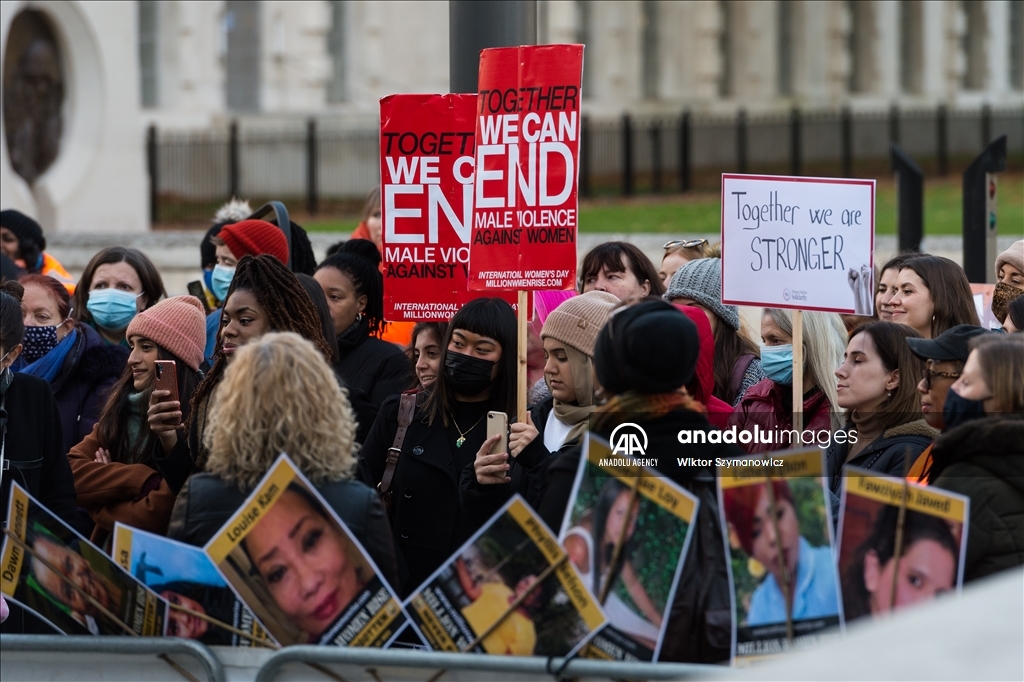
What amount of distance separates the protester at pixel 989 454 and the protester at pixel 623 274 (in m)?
2.63

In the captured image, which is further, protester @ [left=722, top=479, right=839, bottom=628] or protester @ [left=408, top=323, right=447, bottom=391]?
protester @ [left=408, top=323, right=447, bottom=391]

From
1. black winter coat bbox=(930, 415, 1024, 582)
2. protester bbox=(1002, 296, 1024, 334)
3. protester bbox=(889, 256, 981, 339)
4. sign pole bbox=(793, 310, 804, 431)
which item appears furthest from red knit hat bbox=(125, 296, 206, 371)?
protester bbox=(1002, 296, 1024, 334)

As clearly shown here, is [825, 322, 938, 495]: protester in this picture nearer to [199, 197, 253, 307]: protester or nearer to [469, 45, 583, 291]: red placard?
[469, 45, 583, 291]: red placard

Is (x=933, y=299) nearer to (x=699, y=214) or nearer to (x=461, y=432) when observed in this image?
(x=461, y=432)

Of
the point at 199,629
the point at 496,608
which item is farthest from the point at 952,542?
the point at 199,629

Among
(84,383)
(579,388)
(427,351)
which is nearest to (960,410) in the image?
(579,388)

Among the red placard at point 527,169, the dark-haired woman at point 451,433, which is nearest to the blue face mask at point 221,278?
the red placard at point 527,169

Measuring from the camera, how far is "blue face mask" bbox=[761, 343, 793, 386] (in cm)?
605

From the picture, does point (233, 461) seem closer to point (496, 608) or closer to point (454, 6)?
point (496, 608)

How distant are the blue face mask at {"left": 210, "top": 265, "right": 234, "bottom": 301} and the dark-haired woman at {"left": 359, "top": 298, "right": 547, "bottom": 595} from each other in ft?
8.08

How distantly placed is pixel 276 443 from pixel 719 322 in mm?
2920

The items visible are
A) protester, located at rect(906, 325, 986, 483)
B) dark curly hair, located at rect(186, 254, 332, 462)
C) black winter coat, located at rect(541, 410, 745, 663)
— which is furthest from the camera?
dark curly hair, located at rect(186, 254, 332, 462)

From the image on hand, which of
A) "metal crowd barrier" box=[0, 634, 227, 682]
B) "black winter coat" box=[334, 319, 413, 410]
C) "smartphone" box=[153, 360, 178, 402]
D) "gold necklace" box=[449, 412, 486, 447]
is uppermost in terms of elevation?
"smartphone" box=[153, 360, 178, 402]

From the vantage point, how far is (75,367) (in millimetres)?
6477
